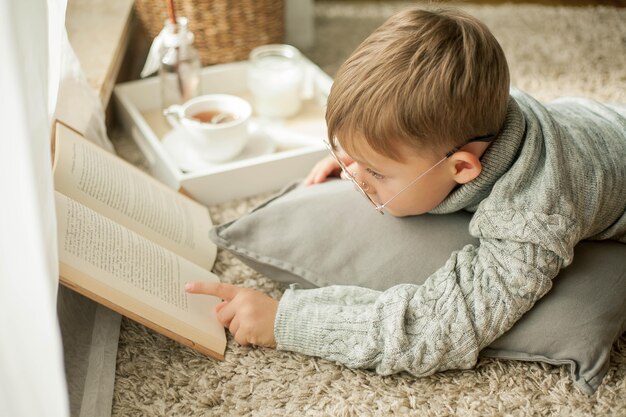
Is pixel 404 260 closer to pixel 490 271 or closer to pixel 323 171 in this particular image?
pixel 490 271

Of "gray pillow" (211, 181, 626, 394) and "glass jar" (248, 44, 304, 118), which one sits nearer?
"gray pillow" (211, 181, 626, 394)

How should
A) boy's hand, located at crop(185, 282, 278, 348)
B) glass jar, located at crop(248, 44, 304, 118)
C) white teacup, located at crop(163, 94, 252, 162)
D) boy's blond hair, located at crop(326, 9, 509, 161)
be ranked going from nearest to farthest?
boy's blond hair, located at crop(326, 9, 509, 161) < boy's hand, located at crop(185, 282, 278, 348) < white teacup, located at crop(163, 94, 252, 162) < glass jar, located at crop(248, 44, 304, 118)

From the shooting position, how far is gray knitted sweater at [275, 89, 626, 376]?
2.96ft

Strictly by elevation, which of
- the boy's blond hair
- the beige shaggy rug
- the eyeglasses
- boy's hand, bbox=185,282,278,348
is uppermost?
the boy's blond hair

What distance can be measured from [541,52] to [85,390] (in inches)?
57.6

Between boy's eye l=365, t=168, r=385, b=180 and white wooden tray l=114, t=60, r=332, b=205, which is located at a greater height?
boy's eye l=365, t=168, r=385, b=180

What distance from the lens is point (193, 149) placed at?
1.41m

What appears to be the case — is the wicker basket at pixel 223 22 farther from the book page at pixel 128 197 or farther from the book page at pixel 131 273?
the book page at pixel 131 273

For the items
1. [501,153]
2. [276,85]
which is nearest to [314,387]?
[501,153]

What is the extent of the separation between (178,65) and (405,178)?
2.35 feet

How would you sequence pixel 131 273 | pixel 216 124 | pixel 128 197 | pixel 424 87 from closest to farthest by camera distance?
pixel 424 87 → pixel 131 273 → pixel 128 197 → pixel 216 124

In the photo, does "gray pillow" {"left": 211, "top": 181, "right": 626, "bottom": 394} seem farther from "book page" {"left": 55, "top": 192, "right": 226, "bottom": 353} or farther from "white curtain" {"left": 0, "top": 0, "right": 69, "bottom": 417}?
"white curtain" {"left": 0, "top": 0, "right": 69, "bottom": 417}

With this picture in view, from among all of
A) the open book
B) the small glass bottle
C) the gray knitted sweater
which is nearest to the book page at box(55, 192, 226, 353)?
the open book

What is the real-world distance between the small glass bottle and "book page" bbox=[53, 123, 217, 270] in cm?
34
